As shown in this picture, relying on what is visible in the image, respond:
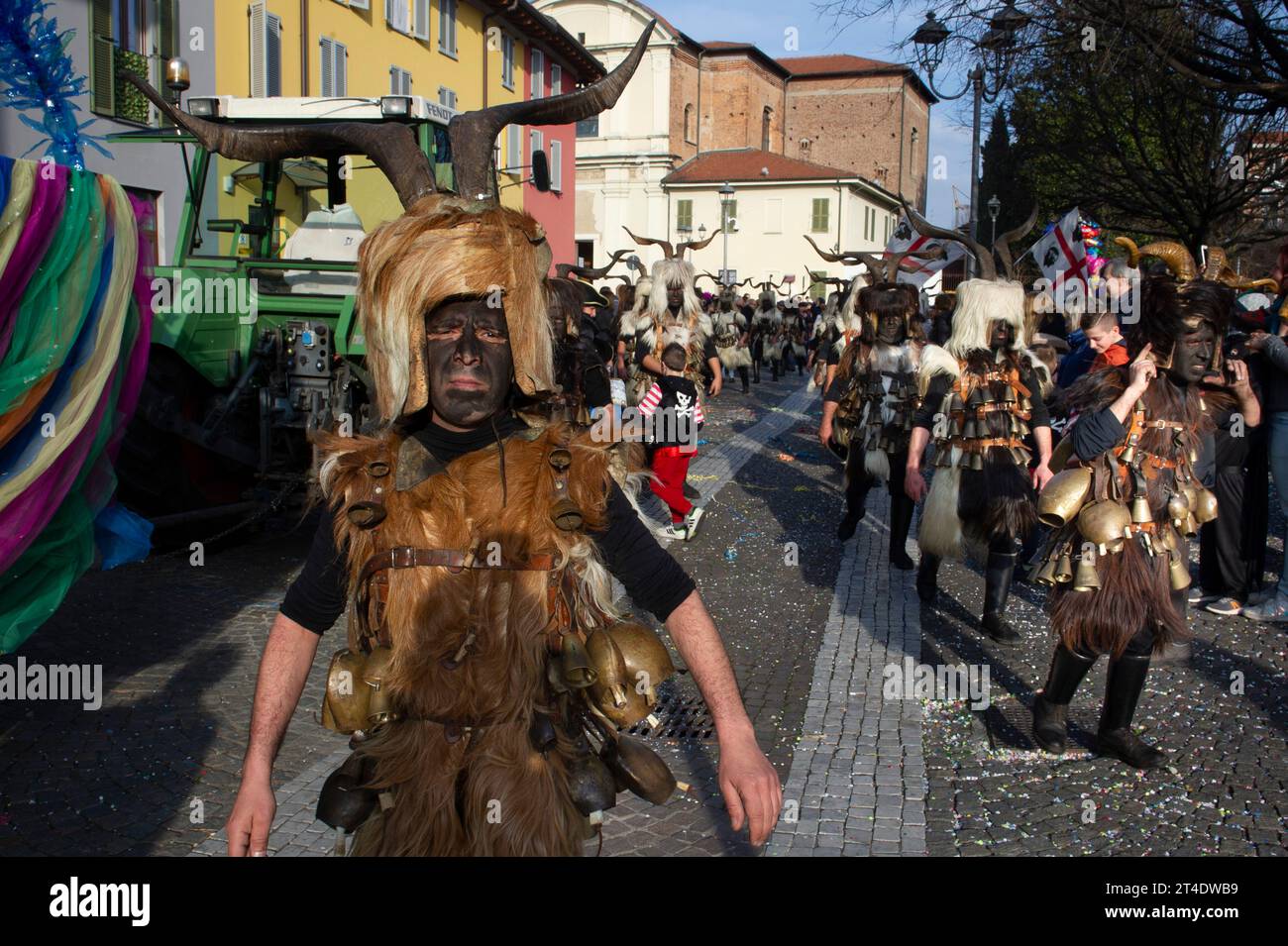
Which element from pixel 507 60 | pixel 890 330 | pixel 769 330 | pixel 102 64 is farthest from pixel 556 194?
pixel 890 330

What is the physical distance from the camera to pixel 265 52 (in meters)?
21.2

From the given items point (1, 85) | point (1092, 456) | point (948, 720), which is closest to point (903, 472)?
point (948, 720)

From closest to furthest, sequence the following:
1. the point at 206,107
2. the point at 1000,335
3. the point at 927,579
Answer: the point at 1000,335, the point at 927,579, the point at 206,107

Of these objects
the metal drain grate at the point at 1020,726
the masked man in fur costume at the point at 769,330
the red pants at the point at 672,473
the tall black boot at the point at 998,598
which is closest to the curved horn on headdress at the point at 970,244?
the tall black boot at the point at 998,598

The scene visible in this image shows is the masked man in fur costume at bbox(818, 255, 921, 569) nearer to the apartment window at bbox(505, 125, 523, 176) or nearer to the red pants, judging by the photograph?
the red pants

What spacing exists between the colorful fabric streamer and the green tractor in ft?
7.72

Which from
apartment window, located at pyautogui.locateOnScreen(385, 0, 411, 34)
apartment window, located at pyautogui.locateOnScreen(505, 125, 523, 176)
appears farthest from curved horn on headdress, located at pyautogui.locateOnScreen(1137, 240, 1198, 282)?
apartment window, located at pyautogui.locateOnScreen(505, 125, 523, 176)

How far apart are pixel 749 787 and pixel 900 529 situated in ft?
21.2

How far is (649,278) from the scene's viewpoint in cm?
1098

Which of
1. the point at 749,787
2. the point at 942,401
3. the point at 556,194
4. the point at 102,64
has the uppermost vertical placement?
the point at 556,194

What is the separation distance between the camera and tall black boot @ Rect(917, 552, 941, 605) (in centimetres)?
756

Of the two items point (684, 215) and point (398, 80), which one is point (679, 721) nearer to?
point (398, 80)
